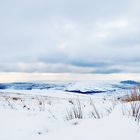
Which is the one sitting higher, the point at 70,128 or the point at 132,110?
the point at 132,110

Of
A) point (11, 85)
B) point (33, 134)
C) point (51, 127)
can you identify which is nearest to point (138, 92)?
point (51, 127)

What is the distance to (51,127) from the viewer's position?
552 centimetres

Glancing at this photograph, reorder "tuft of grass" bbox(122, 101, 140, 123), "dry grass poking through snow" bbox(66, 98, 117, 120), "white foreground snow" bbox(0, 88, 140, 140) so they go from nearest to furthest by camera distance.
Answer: "white foreground snow" bbox(0, 88, 140, 140), "tuft of grass" bbox(122, 101, 140, 123), "dry grass poking through snow" bbox(66, 98, 117, 120)

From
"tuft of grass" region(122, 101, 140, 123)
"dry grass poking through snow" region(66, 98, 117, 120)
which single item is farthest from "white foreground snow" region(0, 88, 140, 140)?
"dry grass poking through snow" region(66, 98, 117, 120)

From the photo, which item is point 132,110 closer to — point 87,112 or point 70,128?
point 70,128

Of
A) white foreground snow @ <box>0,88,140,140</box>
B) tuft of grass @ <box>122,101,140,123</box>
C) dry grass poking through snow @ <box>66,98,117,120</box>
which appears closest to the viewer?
white foreground snow @ <box>0,88,140,140</box>

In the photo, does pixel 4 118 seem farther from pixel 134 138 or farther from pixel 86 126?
pixel 134 138

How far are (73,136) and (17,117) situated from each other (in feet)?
7.04

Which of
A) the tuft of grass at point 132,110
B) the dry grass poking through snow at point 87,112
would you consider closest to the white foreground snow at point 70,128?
the tuft of grass at point 132,110

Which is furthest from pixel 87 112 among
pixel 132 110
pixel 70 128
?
pixel 70 128

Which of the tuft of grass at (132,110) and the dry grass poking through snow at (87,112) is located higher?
the tuft of grass at (132,110)

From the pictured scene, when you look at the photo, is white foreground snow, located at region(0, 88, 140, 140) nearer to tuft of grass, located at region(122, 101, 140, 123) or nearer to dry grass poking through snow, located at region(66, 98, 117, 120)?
tuft of grass, located at region(122, 101, 140, 123)

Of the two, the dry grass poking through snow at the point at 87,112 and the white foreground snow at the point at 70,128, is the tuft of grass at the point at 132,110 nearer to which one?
the white foreground snow at the point at 70,128

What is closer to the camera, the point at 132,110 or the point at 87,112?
the point at 132,110
